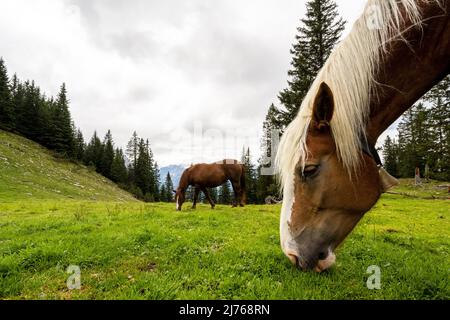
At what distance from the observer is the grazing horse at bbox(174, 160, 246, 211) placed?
48.2ft

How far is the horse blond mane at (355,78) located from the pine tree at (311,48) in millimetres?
21634

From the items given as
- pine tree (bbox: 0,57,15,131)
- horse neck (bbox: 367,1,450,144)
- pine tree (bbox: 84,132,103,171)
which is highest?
pine tree (bbox: 0,57,15,131)

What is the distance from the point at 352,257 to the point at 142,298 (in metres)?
3.49

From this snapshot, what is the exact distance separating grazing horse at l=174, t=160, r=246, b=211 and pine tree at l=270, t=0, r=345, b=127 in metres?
10.6

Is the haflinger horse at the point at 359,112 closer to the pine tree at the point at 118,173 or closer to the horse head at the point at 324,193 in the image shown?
the horse head at the point at 324,193

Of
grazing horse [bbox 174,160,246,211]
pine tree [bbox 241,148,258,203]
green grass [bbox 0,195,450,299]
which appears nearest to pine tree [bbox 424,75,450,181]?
grazing horse [bbox 174,160,246,211]

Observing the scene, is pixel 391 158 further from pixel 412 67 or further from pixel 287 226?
pixel 287 226

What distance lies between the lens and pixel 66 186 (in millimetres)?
38625

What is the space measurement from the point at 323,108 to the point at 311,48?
978 inches
